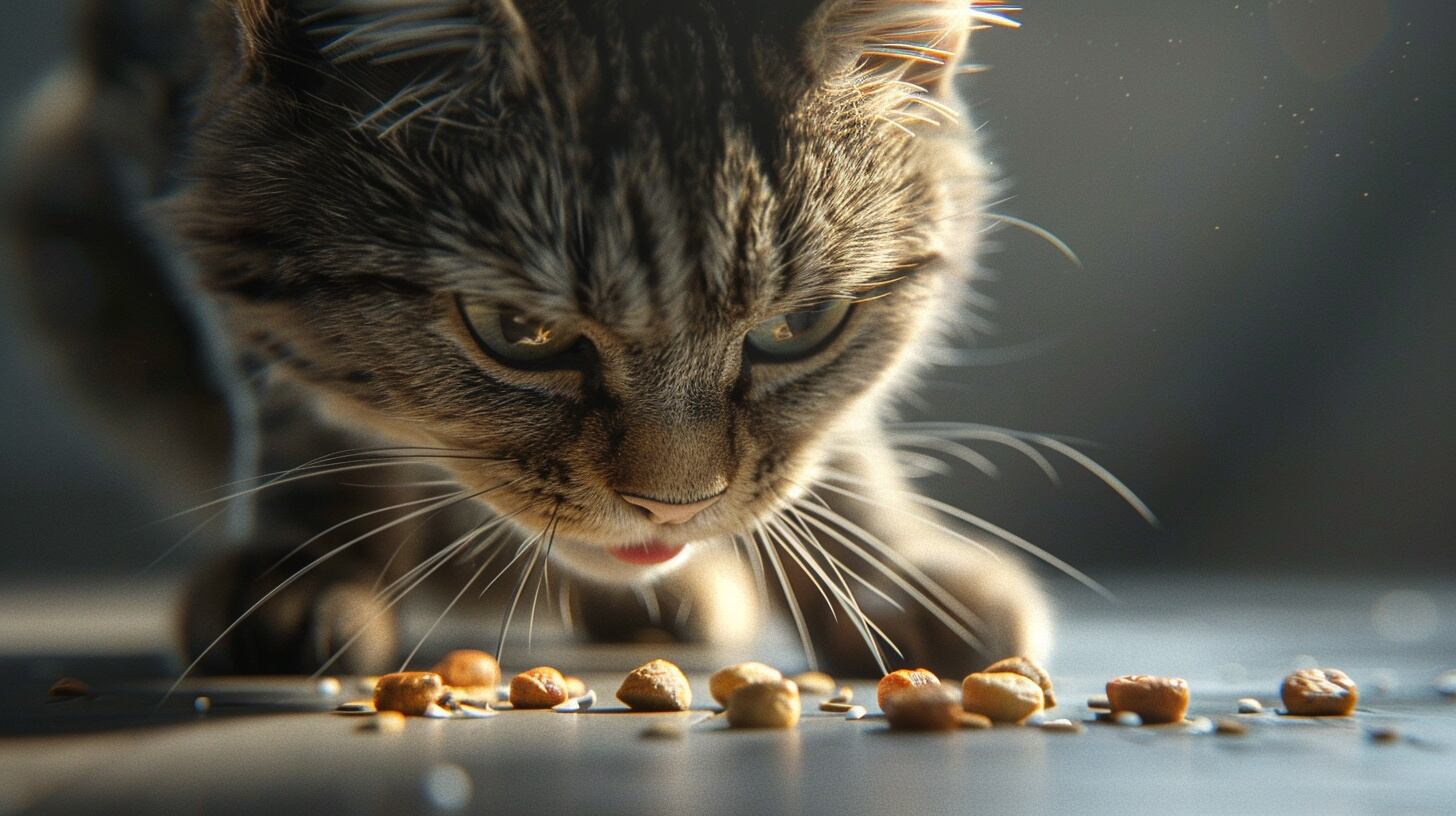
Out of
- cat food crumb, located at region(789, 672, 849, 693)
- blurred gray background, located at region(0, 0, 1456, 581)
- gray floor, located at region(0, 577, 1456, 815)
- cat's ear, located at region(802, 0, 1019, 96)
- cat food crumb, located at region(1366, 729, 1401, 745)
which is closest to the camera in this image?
gray floor, located at region(0, 577, 1456, 815)

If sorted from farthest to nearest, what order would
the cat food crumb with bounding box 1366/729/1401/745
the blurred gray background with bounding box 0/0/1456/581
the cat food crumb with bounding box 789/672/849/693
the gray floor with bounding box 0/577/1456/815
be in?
1. the blurred gray background with bounding box 0/0/1456/581
2. the cat food crumb with bounding box 789/672/849/693
3. the cat food crumb with bounding box 1366/729/1401/745
4. the gray floor with bounding box 0/577/1456/815

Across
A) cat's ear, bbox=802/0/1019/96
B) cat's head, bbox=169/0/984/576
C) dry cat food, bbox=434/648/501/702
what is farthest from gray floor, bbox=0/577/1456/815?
cat's ear, bbox=802/0/1019/96

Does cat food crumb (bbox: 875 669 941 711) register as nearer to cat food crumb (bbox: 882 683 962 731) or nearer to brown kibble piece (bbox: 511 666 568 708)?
cat food crumb (bbox: 882 683 962 731)

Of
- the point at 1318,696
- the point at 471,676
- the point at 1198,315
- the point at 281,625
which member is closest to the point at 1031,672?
the point at 1318,696

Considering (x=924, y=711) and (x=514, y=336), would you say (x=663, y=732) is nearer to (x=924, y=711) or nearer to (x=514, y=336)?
(x=924, y=711)

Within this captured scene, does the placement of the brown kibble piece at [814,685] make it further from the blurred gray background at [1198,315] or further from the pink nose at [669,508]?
the blurred gray background at [1198,315]

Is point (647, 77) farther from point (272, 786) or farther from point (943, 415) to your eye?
point (943, 415)
